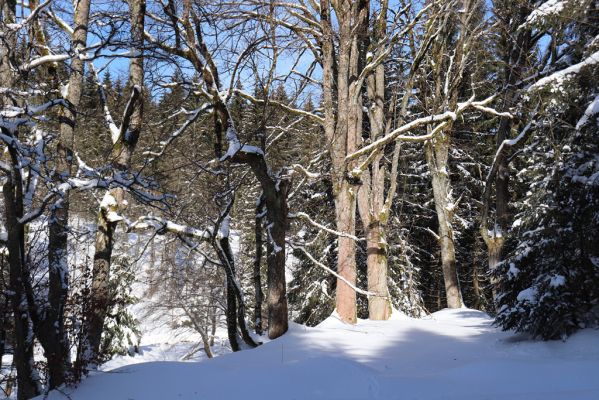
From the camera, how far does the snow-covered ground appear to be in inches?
165

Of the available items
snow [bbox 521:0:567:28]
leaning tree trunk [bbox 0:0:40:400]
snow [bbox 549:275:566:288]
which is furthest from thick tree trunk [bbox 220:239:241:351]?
snow [bbox 521:0:567:28]

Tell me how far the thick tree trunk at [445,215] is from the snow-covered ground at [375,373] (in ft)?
24.2

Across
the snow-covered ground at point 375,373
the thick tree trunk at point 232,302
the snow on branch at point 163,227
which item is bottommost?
the snow-covered ground at point 375,373

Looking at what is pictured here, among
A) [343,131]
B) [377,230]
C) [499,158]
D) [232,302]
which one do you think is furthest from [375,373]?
[499,158]

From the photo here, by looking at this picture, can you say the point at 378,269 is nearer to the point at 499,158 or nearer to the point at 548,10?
the point at 499,158

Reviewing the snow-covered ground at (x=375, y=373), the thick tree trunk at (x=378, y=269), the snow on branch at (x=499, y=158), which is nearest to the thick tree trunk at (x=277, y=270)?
the snow-covered ground at (x=375, y=373)

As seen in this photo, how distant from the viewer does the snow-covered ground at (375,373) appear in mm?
4188

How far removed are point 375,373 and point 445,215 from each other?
9.73 metres

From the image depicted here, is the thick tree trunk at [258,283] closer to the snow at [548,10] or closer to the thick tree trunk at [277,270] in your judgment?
the thick tree trunk at [277,270]

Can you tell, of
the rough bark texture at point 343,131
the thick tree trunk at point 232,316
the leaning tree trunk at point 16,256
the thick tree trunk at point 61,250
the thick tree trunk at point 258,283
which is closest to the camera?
the leaning tree trunk at point 16,256

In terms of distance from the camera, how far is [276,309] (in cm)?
714

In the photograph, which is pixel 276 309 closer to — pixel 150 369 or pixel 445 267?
pixel 150 369

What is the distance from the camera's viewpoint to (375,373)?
15.9ft

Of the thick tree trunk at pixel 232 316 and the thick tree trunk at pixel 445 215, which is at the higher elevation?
the thick tree trunk at pixel 445 215
